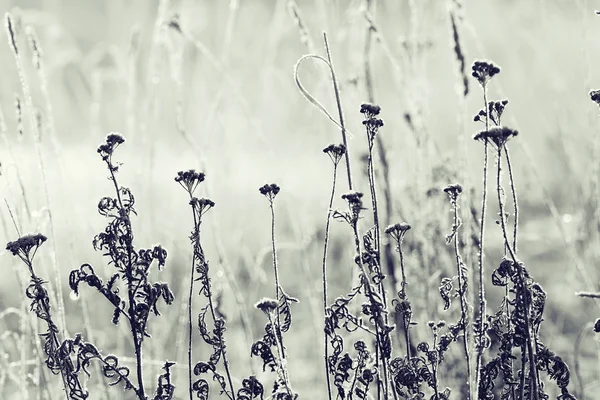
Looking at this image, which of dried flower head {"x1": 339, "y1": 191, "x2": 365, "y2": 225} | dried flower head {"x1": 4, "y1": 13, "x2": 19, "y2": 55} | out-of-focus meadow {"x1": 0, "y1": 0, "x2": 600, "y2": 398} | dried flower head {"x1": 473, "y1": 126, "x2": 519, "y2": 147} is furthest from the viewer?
out-of-focus meadow {"x1": 0, "y1": 0, "x2": 600, "y2": 398}

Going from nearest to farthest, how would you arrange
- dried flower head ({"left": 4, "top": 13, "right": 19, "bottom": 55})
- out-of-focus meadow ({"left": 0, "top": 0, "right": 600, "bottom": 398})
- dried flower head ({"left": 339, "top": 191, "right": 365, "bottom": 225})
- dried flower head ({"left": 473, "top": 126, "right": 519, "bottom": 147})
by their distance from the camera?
1. dried flower head ({"left": 473, "top": 126, "right": 519, "bottom": 147})
2. dried flower head ({"left": 339, "top": 191, "right": 365, "bottom": 225})
3. dried flower head ({"left": 4, "top": 13, "right": 19, "bottom": 55})
4. out-of-focus meadow ({"left": 0, "top": 0, "right": 600, "bottom": 398})

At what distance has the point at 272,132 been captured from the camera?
5.23 meters

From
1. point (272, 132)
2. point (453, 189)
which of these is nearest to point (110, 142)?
point (453, 189)

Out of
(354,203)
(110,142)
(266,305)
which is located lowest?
(266,305)

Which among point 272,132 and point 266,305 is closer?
point 266,305

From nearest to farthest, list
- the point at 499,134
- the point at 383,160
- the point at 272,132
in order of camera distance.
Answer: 1. the point at 499,134
2. the point at 383,160
3. the point at 272,132

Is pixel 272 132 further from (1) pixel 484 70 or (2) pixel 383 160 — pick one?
(1) pixel 484 70

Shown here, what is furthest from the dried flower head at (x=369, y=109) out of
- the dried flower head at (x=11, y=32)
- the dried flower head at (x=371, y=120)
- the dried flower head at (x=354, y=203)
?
the dried flower head at (x=11, y=32)

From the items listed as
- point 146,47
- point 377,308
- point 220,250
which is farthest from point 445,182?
point 146,47

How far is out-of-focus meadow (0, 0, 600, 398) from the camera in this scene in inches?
119

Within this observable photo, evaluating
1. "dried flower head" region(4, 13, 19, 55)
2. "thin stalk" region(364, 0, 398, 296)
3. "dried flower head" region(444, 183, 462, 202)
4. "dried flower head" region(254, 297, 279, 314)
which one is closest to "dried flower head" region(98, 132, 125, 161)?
"dried flower head" region(254, 297, 279, 314)

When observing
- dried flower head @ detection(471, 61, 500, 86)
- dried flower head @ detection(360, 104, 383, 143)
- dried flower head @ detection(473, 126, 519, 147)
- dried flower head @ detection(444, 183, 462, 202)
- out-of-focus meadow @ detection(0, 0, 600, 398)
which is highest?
out-of-focus meadow @ detection(0, 0, 600, 398)

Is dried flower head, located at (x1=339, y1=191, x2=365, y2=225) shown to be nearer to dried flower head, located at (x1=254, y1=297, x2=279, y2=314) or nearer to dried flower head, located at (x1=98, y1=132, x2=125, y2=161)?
dried flower head, located at (x1=254, y1=297, x2=279, y2=314)

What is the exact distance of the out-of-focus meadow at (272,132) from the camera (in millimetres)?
3025
